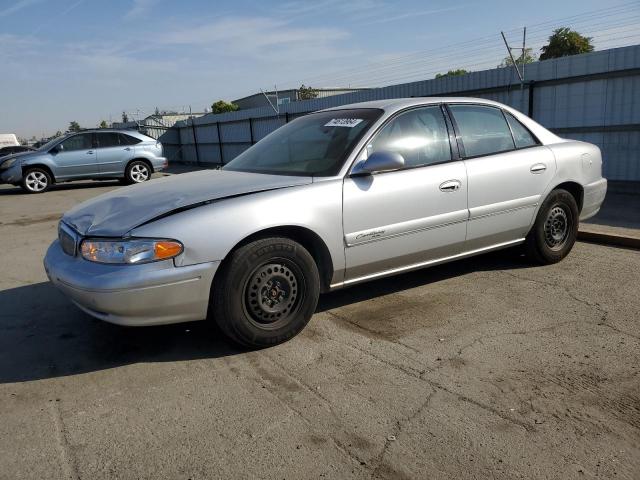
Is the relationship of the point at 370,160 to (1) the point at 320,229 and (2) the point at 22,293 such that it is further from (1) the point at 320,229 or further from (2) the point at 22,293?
(2) the point at 22,293

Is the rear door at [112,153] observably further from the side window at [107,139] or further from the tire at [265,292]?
the tire at [265,292]

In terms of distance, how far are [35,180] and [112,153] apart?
6.89 feet

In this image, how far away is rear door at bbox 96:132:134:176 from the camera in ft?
48.5

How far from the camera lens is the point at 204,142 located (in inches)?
878

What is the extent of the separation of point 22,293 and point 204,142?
18069 millimetres

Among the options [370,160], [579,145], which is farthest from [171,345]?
[579,145]

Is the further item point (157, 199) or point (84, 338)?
point (84, 338)

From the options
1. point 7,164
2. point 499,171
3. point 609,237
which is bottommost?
point 609,237

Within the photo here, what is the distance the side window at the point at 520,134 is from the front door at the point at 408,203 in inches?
33.7

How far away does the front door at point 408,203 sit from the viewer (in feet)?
12.2

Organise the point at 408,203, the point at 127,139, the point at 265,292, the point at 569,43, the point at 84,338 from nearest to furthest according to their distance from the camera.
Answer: the point at 265,292, the point at 84,338, the point at 408,203, the point at 127,139, the point at 569,43

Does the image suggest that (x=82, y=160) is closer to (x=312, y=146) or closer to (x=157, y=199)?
(x=312, y=146)

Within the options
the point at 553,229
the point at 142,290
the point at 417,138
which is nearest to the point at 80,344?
the point at 142,290

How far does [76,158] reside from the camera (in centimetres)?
1451
